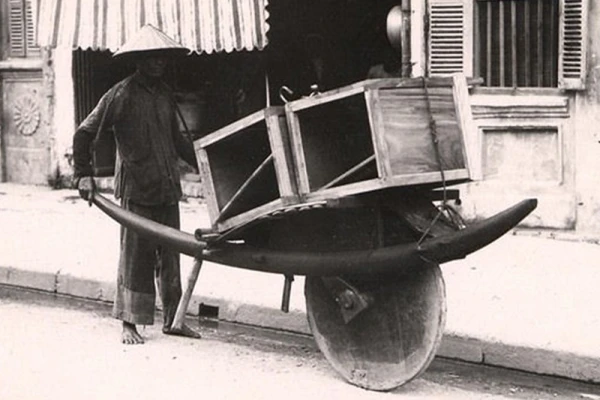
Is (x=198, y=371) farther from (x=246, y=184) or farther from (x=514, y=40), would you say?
(x=514, y=40)

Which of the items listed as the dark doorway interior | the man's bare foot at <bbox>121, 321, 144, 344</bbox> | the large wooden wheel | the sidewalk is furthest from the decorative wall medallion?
the large wooden wheel

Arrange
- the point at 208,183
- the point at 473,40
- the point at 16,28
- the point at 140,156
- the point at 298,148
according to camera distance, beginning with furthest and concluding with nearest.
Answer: the point at 16,28
the point at 473,40
the point at 140,156
the point at 208,183
the point at 298,148

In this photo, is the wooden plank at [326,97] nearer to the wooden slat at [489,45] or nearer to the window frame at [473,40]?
the window frame at [473,40]

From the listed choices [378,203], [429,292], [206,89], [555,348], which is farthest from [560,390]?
[206,89]

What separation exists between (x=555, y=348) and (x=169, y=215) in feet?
8.82

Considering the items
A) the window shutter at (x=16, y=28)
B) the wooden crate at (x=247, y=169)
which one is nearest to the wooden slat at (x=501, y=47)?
the wooden crate at (x=247, y=169)

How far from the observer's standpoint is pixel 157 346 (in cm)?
762

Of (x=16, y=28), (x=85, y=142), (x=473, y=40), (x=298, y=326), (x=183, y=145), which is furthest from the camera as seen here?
(x=16, y=28)

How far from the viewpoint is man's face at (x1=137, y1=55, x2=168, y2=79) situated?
7.73 meters

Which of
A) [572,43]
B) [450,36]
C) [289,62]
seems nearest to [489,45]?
[450,36]

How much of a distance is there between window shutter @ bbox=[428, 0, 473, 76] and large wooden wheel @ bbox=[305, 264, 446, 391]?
17.2ft

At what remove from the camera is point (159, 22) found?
40.5 feet

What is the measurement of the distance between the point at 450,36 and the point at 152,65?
4515 millimetres

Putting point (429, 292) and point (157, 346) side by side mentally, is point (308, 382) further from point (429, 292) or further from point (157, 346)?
point (157, 346)
